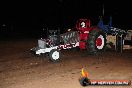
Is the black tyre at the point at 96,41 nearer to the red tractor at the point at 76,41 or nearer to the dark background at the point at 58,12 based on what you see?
the red tractor at the point at 76,41

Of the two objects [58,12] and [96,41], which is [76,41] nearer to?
[96,41]

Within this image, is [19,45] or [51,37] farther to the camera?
[19,45]

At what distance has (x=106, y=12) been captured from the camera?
31.8 meters

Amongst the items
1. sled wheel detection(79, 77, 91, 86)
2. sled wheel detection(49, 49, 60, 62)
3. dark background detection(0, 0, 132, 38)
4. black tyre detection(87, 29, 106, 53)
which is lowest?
sled wheel detection(79, 77, 91, 86)

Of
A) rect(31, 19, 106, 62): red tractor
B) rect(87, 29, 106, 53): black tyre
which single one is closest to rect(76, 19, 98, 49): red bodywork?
rect(31, 19, 106, 62): red tractor

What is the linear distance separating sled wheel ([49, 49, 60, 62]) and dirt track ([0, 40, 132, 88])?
0.22m

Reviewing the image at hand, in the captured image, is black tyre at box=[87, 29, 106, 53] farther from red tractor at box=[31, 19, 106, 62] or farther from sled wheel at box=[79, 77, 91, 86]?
sled wheel at box=[79, 77, 91, 86]

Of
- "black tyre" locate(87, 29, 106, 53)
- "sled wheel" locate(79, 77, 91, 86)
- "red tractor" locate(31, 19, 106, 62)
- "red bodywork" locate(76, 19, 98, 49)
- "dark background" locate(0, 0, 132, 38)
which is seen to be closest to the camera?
"sled wheel" locate(79, 77, 91, 86)

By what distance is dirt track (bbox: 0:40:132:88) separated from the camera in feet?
29.0

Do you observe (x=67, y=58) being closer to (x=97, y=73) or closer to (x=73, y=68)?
(x=73, y=68)

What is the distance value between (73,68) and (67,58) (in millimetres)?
1931

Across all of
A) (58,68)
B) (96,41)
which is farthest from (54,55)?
(96,41)

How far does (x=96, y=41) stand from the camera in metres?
13.1

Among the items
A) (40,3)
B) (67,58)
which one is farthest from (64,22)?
(67,58)
